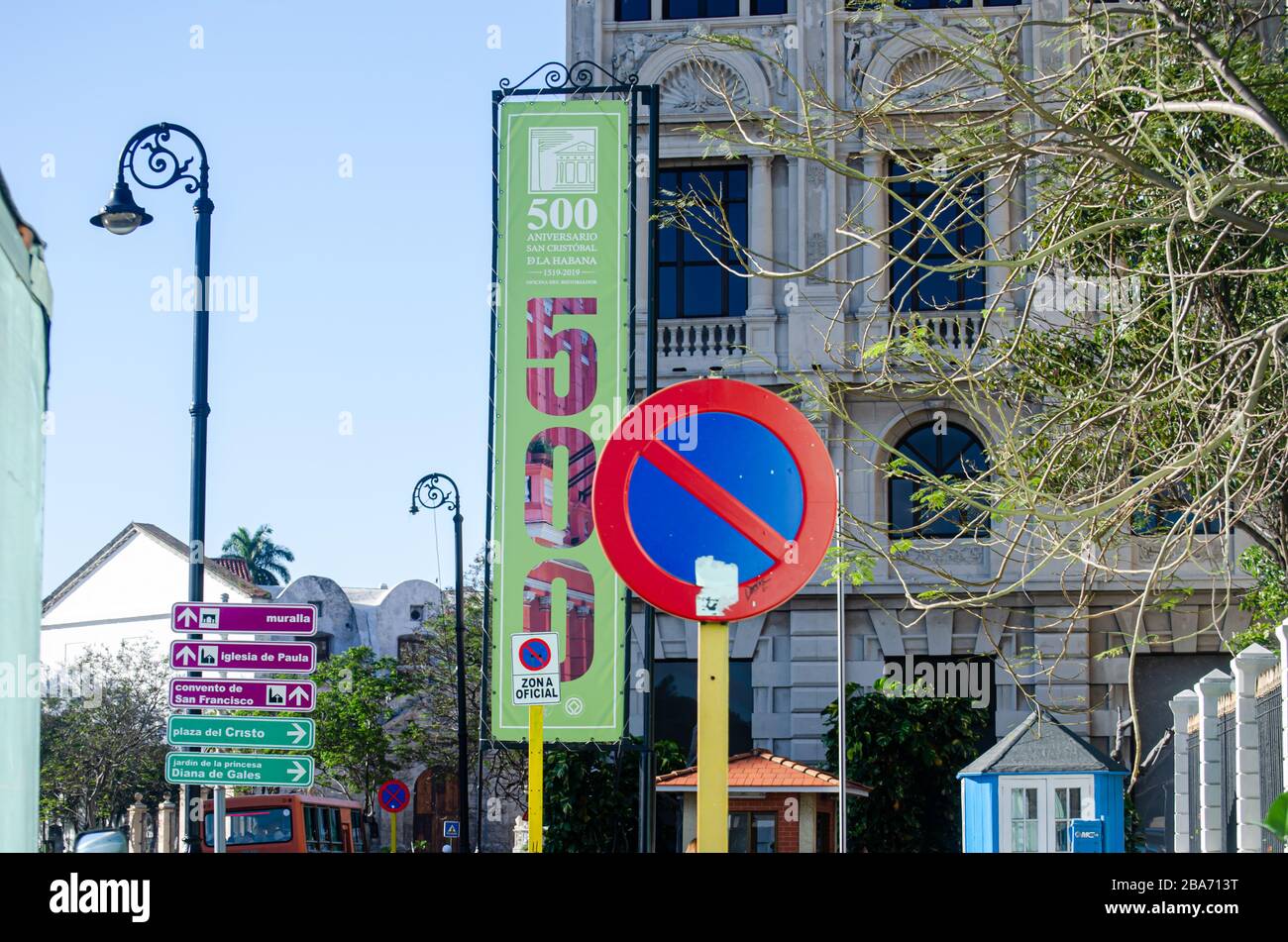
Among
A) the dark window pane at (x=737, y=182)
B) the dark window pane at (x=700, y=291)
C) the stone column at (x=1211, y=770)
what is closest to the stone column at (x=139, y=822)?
the dark window pane at (x=700, y=291)

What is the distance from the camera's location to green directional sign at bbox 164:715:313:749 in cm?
1377

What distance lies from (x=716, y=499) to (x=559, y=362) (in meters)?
20.1

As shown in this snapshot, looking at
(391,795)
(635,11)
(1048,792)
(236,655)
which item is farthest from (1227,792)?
(391,795)

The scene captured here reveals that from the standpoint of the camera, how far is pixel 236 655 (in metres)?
13.9

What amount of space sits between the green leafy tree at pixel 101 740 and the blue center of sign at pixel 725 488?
48.0 meters

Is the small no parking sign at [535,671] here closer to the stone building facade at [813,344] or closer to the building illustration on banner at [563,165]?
the building illustration on banner at [563,165]

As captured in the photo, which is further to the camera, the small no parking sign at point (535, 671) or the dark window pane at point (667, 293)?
the dark window pane at point (667, 293)

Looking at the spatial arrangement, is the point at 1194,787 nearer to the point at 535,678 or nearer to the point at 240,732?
the point at 535,678

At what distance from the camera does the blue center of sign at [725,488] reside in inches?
152

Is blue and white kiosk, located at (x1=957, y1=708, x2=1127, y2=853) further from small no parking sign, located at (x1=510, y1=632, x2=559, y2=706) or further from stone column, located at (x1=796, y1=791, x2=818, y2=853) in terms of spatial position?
small no parking sign, located at (x1=510, y1=632, x2=559, y2=706)

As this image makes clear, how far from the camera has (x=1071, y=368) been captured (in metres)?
17.2
